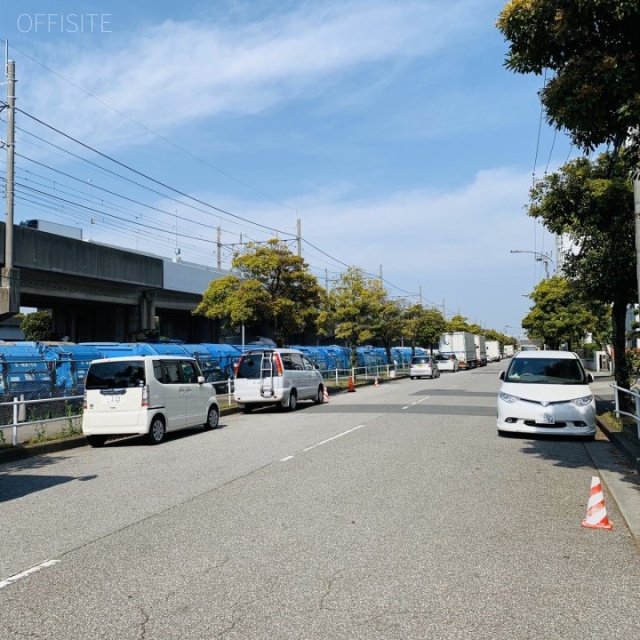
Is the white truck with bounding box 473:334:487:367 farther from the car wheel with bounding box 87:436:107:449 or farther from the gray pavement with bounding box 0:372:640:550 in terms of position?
the car wheel with bounding box 87:436:107:449

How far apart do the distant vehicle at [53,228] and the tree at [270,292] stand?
1392cm

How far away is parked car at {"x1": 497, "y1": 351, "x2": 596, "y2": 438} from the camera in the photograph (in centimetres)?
1194

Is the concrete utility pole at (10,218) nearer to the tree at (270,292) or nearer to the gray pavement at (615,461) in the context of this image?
the tree at (270,292)

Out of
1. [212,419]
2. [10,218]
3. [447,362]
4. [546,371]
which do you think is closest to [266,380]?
[212,419]

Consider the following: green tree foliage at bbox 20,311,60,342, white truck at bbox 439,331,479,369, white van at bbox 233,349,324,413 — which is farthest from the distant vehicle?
white truck at bbox 439,331,479,369

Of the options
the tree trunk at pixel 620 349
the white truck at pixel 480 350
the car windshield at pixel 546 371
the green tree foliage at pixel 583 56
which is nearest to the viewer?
the green tree foliage at pixel 583 56

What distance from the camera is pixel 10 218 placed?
20.8m

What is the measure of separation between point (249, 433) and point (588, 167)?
10040mm

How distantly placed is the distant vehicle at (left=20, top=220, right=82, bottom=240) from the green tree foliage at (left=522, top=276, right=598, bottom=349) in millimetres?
27391

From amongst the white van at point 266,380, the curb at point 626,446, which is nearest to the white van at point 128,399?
the white van at point 266,380

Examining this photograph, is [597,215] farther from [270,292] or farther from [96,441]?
[270,292]

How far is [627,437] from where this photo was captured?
11414 mm

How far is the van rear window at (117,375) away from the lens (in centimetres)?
1274

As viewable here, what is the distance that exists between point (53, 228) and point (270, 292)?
19359mm
